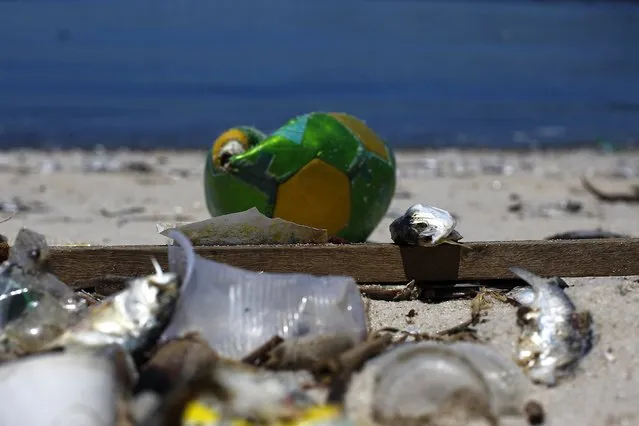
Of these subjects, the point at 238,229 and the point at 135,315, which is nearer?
the point at 135,315

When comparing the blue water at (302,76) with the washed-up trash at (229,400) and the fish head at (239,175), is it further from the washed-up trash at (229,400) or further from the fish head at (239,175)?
the washed-up trash at (229,400)

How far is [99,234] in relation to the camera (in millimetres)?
4672

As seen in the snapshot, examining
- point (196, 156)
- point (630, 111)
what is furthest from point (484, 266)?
point (630, 111)

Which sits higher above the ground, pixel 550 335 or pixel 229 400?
pixel 229 400

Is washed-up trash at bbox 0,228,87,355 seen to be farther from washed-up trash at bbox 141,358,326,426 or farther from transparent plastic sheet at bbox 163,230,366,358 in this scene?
washed-up trash at bbox 141,358,326,426

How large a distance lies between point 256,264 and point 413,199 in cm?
397

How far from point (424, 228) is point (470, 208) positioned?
3.53 meters

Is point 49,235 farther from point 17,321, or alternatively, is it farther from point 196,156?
point 196,156

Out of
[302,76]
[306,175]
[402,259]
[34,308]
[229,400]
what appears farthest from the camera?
[302,76]

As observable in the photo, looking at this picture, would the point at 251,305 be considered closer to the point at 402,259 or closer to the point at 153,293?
the point at 153,293

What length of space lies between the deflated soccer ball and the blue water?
23.8 ft

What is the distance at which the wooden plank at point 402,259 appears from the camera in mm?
2576

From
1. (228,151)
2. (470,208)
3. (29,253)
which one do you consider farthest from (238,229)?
(470,208)

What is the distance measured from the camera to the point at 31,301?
2.23m
